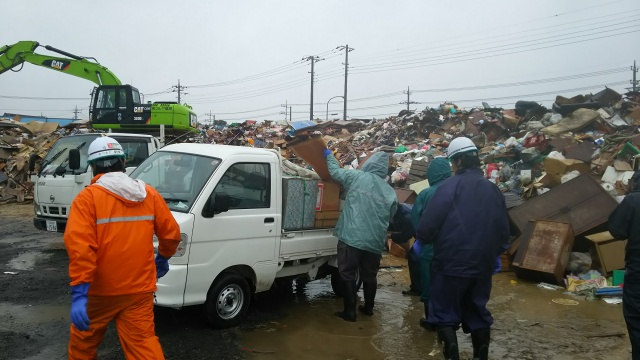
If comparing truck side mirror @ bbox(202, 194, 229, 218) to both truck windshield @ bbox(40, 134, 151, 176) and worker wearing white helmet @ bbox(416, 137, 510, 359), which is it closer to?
worker wearing white helmet @ bbox(416, 137, 510, 359)

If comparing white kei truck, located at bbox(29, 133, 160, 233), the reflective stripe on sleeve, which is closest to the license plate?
white kei truck, located at bbox(29, 133, 160, 233)

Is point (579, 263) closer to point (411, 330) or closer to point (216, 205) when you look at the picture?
point (411, 330)

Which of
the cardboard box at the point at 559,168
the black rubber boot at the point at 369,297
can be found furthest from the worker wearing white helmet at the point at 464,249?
the cardboard box at the point at 559,168

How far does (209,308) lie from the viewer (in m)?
4.66

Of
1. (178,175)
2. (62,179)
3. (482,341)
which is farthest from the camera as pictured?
(62,179)

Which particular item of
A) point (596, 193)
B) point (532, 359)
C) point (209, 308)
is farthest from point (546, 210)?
point (209, 308)

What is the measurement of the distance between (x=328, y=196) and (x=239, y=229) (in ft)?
A: 4.42

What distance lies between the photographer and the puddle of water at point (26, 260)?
23.9ft

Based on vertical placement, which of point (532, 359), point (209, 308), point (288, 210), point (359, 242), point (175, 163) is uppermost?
point (175, 163)

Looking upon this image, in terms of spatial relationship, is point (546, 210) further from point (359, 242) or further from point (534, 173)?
point (359, 242)

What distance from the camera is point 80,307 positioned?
255cm

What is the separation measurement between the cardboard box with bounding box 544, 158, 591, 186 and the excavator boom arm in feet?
45.6

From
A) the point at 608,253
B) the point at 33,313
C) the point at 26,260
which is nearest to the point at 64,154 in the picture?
the point at 26,260

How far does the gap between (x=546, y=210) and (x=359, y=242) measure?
4208mm
